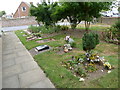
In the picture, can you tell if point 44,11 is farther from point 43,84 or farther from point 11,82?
point 43,84

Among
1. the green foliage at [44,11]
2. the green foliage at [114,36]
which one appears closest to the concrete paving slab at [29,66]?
the green foliage at [114,36]

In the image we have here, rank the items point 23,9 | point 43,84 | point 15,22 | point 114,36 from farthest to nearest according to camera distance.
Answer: point 23,9
point 15,22
point 114,36
point 43,84

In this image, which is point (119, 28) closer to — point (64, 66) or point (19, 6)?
point (64, 66)

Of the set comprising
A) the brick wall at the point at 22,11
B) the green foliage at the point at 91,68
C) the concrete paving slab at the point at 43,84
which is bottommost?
the concrete paving slab at the point at 43,84

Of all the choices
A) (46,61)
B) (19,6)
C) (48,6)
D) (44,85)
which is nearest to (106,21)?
(48,6)

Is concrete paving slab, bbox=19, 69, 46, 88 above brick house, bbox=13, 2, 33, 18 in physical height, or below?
below

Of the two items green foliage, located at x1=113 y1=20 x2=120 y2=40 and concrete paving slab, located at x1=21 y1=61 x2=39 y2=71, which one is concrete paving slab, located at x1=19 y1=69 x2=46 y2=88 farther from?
green foliage, located at x1=113 y1=20 x2=120 y2=40

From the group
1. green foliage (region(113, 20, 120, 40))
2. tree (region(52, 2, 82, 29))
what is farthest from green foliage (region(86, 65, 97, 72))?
tree (region(52, 2, 82, 29))

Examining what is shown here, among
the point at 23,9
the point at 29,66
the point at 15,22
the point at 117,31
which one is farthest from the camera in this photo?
the point at 23,9

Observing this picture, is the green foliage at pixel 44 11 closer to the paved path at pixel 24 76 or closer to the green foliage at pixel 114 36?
the green foliage at pixel 114 36

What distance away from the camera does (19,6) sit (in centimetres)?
2773

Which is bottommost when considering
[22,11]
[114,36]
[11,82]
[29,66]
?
[11,82]

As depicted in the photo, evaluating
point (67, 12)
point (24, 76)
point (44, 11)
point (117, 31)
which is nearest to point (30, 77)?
point (24, 76)

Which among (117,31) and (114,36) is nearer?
(114,36)
